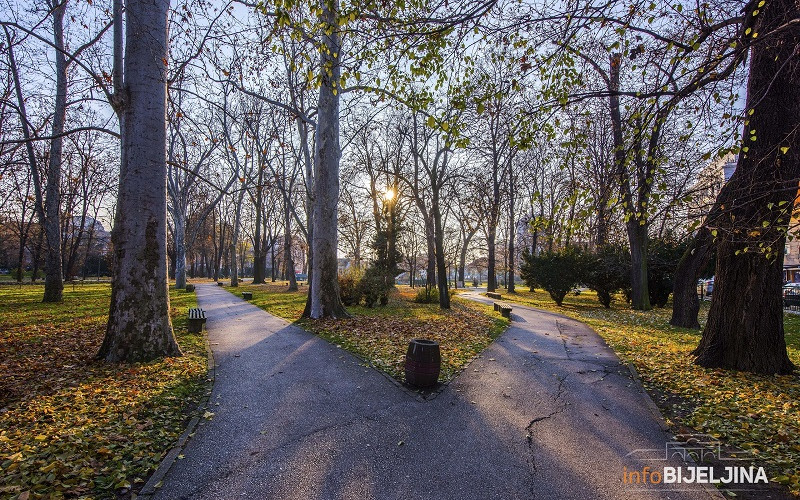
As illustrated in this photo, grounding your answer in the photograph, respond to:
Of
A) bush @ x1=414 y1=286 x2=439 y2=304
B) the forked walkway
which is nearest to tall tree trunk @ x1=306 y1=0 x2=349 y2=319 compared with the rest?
the forked walkway

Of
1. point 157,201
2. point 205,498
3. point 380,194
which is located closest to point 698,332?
point 205,498

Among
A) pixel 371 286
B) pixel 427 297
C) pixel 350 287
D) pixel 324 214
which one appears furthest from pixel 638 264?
pixel 324 214

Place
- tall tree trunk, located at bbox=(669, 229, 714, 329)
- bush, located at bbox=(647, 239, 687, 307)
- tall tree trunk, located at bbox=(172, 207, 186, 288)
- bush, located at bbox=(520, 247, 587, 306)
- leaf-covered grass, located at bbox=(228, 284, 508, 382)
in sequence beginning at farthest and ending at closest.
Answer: tall tree trunk, located at bbox=(172, 207, 186, 288) → bush, located at bbox=(520, 247, 587, 306) → bush, located at bbox=(647, 239, 687, 307) → tall tree trunk, located at bbox=(669, 229, 714, 329) → leaf-covered grass, located at bbox=(228, 284, 508, 382)

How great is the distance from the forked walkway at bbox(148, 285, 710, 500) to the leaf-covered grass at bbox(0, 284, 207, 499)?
421 mm

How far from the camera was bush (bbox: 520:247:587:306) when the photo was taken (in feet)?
65.1

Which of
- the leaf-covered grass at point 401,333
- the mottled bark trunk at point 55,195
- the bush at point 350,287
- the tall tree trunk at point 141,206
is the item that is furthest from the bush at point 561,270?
the mottled bark trunk at point 55,195

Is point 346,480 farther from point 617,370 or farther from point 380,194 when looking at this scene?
point 380,194

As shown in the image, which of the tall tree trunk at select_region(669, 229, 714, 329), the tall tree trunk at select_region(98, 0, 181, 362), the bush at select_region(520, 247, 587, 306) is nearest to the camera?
the tall tree trunk at select_region(98, 0, 181, 362)

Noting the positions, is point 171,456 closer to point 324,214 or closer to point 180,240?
point 324,214

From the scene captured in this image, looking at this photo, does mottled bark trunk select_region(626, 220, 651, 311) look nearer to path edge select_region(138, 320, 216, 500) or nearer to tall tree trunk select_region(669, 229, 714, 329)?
tall tree trunk select_region(669, 229, 714, 329)

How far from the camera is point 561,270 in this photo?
2003cm

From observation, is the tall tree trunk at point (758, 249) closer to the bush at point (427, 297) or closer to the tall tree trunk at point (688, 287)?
the tall tree trunk at point (688, 287)

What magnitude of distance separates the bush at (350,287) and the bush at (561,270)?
10.9m

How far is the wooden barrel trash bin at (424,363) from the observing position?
543 cm
